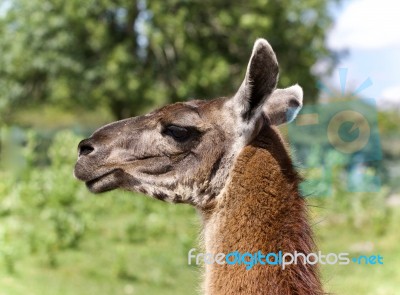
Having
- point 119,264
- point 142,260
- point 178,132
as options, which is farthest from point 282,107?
point 142,260

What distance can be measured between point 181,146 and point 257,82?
564mm

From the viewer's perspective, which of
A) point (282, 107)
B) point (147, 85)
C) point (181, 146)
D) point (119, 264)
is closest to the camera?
point (181, 146)

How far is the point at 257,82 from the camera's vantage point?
3.07m

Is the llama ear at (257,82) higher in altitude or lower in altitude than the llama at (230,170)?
higher

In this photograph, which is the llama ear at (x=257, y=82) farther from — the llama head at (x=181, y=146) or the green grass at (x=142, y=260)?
the green grass at (x=142, y=260)

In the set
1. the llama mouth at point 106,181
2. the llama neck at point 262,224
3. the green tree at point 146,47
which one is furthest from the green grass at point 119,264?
the green tree at point 146,47

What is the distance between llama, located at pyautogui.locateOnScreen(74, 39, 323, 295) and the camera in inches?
120

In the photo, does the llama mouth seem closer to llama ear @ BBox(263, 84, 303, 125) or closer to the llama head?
the llama head

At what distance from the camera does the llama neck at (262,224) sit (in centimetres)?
302

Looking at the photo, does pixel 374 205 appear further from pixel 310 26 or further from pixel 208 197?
pixel 310 26

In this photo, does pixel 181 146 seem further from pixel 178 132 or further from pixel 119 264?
pixel 119 264

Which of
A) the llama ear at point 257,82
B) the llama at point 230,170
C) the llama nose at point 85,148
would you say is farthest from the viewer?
the llama nose at point 85,148

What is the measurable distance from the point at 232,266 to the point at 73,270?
5.37 meters

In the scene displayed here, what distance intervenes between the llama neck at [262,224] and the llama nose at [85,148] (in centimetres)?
73
